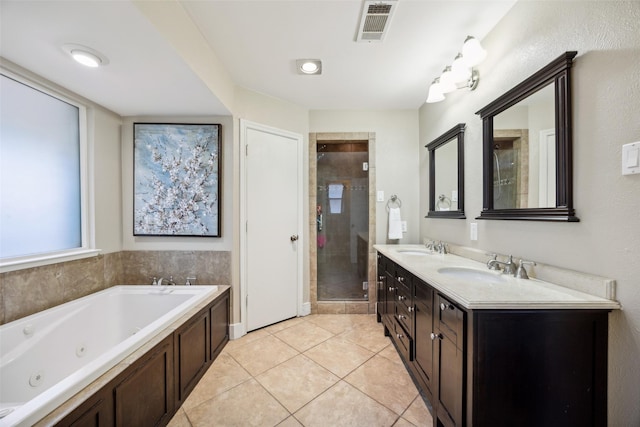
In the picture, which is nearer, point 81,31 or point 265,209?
point 81,31

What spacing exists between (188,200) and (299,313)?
169cm

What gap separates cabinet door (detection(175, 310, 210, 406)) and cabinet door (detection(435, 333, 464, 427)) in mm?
1502

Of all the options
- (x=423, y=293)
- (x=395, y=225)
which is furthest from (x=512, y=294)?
(x=395, y=225)

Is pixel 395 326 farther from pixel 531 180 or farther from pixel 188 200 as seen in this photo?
pixel 188 200

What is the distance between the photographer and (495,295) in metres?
1.02

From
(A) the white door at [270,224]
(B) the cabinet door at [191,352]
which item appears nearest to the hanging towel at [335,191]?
(A) the white door at [270,224]

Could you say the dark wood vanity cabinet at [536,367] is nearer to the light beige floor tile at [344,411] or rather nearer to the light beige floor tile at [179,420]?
the light beige floor tile at [344,411]

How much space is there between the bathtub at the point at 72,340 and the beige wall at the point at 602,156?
209 centimetres

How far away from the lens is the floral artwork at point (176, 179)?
7.14 feet

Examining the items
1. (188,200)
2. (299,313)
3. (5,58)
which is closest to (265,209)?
(188,200)

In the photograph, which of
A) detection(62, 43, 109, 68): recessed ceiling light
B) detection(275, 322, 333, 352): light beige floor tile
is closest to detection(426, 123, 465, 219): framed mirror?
detection(275, 322, 333, 352): light beige floor tile

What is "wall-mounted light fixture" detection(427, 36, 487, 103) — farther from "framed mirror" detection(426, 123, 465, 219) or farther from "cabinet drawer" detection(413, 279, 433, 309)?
"cabinet drawer" detection(413, 279, 433, 309)

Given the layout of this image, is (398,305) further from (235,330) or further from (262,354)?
(235,330)

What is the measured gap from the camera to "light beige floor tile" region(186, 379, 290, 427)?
1.36 m
